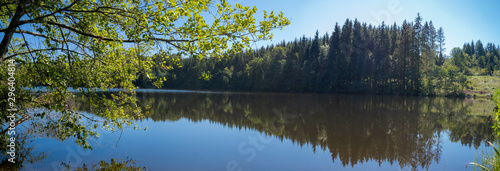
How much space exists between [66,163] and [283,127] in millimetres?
11665

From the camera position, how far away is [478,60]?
338ft

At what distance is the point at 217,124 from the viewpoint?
1870 cm

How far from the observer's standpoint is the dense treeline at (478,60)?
8425 cm

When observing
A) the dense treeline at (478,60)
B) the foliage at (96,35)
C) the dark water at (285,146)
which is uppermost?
the dense treeline at (478,60)

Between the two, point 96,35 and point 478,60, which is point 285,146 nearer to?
point 96,35

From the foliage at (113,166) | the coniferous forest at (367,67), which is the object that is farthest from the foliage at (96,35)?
the coniferous forest at (367,67)

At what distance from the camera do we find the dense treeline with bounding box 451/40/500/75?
8425cm

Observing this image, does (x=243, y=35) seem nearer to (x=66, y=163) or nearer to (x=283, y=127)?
(x=66, y=163)

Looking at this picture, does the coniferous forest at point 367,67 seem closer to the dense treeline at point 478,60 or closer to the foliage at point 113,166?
the dense treeline at point 478,60

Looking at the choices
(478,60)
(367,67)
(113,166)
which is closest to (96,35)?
(113,166)

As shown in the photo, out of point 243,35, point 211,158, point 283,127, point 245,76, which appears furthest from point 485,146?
point 245,76

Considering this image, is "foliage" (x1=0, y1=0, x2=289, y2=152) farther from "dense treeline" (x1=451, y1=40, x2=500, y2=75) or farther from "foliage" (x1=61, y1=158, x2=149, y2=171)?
"dense treeline" (x1=451, y1=40, x2=500, y2=75)

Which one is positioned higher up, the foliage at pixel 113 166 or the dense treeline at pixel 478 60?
the dense treeline at pixel 478 60

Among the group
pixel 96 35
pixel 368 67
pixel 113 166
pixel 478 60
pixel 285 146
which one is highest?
pixel 478 60
